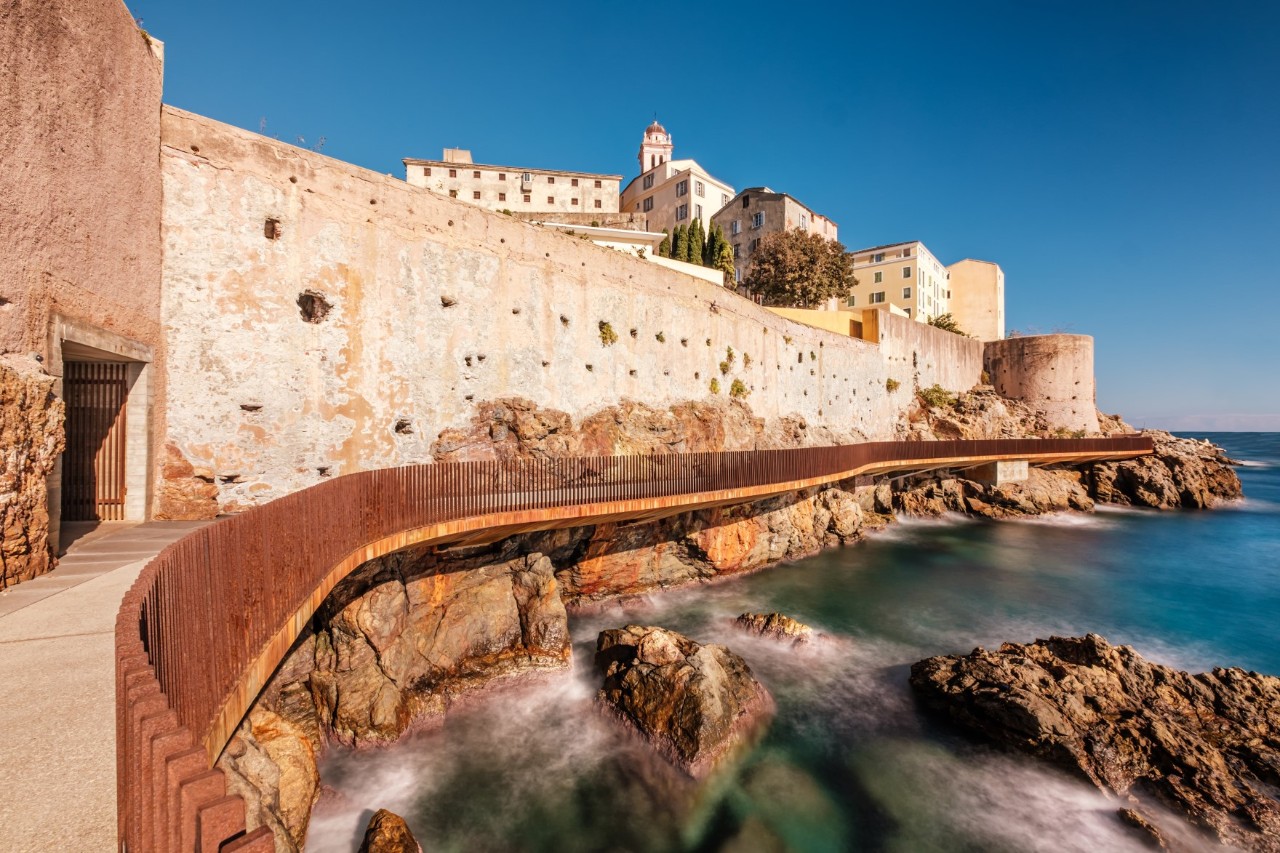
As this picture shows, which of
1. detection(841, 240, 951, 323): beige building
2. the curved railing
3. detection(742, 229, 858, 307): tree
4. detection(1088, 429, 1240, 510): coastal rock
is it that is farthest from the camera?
detection(841, 240, 951, 323): beige building

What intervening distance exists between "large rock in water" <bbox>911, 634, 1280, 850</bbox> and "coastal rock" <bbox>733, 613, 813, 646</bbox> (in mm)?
3120

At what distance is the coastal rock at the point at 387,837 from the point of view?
24.5ft

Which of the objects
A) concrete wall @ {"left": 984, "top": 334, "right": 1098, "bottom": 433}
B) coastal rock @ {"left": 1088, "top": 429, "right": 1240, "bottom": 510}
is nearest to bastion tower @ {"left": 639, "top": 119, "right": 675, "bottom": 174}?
concrete wall @ {"left": 984, "top": 334, "right": 1098, "bottom": 433}

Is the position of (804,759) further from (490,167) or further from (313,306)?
(490,167)

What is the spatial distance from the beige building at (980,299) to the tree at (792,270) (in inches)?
1088

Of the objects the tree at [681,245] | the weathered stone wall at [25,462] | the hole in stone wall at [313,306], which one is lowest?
the weathered stone wall at [25,462]

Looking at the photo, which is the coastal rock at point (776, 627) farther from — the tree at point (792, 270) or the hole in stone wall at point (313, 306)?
the tree at point (792, 270)

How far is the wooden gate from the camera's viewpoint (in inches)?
387

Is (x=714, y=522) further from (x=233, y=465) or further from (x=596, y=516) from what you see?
(x=233, y=465)

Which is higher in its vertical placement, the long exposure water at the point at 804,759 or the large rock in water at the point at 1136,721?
the large rock in water at the point at 1136,721

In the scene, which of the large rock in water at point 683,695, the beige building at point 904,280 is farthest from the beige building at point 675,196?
the large rock in water at point 683,695

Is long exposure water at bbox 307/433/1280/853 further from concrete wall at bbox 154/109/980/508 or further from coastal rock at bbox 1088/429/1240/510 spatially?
coastal rock at bbox 1088/429/1240/510

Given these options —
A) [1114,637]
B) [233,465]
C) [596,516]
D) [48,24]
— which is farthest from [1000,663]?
[48,24]

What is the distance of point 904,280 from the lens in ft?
181
